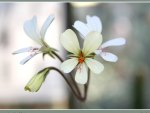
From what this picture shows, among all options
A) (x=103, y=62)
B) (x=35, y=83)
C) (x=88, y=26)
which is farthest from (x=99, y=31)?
(x=103, y=62)

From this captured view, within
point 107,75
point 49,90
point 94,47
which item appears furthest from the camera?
point 49,90

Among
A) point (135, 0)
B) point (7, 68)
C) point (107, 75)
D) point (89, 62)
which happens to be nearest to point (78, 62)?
point (89, 62)

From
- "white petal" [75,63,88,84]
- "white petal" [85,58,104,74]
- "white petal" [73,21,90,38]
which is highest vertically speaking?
"white petal" [73,21,90,38]

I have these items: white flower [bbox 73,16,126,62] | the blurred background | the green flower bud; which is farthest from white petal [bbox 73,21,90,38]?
the blurred background

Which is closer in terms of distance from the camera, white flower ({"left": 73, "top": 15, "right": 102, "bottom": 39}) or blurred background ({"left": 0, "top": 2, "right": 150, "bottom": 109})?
white flower ({"left": 73, "top": 15, "right": 102, "bottom": 39})

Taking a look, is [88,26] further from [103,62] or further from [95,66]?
[103,62]

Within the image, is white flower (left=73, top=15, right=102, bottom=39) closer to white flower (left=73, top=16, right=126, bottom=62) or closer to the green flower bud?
white flower (left=73, top=16, right=126, bottom=62)

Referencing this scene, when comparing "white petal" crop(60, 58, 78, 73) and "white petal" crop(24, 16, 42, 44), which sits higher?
"white petal" crop(24, 16, 42, 44)

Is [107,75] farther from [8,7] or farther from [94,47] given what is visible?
[94,47]

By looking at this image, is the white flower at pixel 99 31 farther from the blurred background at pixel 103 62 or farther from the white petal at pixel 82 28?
the blurred background at pixel 103 62
